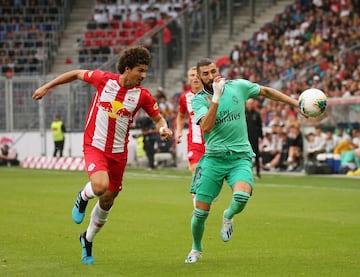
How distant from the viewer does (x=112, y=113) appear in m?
11.6

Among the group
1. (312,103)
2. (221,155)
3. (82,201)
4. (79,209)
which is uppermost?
(312,103)

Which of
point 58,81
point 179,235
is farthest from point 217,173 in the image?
point 179,235

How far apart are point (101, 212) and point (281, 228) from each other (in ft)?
14.6

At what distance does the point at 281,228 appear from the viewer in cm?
1527

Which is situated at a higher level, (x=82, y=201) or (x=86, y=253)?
(x=82, y=201)

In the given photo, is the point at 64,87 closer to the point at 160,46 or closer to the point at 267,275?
the point at 160,46

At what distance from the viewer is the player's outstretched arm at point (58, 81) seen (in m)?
11.3

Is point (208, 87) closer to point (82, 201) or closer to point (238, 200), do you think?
point (238, 200)

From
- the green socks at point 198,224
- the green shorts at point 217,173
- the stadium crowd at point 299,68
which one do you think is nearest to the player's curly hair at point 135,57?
the green shorts at point 217,173

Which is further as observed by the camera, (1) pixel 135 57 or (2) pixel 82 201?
(2) pixel 82 201

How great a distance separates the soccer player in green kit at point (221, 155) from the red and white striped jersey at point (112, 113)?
75cm

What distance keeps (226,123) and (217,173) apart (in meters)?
0.56

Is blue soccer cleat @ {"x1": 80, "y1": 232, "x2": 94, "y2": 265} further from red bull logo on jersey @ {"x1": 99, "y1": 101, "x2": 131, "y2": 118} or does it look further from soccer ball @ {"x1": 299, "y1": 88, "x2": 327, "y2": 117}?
soccer ball @ {"x1": 299, "y1": 88, "x2": 327, "y2": 117}

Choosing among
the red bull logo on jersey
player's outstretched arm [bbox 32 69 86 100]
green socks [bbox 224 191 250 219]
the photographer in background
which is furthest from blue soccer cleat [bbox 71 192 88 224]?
the photographer in background
